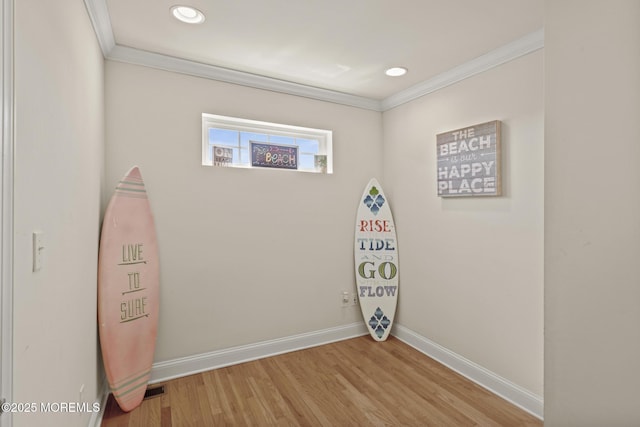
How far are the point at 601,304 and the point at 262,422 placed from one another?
1.85 metres

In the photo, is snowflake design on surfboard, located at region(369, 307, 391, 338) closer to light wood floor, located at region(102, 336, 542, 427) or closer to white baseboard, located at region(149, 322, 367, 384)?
white baseboard, located at region(149, 322, 367, 384)

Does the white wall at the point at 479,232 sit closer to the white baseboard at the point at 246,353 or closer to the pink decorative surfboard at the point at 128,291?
the white baseboard at the point at 246,353

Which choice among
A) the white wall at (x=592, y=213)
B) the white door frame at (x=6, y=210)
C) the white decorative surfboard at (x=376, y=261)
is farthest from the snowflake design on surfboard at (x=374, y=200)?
the white door frame at (x=6, y=210)

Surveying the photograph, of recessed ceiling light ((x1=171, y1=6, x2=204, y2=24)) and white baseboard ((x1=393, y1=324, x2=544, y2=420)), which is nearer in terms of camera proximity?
recessed ceiling light ((x1=171, y1=6, x2=204, y2=24))

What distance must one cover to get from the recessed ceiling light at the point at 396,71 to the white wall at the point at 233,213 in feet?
2.07

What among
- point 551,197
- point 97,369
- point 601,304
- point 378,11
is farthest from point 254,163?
point 601,304

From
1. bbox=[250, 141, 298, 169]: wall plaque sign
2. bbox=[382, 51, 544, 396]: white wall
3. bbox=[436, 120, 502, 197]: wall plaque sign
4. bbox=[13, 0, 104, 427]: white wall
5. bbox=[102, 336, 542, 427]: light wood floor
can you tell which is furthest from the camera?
bbox=[250, 141, 298, 169]: wall plaque sign

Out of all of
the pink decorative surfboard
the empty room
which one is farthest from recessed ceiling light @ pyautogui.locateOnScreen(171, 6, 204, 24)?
the pink decorative surfboard

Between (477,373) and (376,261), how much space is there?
125cm

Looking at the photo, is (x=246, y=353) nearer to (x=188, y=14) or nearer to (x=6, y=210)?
(x=6, y=210)

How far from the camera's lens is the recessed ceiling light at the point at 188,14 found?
180 centimetres

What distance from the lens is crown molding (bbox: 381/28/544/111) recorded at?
203cm

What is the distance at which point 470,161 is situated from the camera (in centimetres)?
242

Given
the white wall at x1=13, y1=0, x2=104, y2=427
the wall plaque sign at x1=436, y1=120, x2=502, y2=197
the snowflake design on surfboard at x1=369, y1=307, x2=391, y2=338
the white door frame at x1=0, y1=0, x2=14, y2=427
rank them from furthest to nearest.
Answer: the snowflake design on surfboard at x1=369, y1=307, x2=391, y2=338, the wall plaque sign at x1=436, y1=120, x2=502, y2=197, the white wall at x1=13, y1=0, x2=104, y2=427, the white door frame at x1=0, y1=0, x2=14, y2=427
